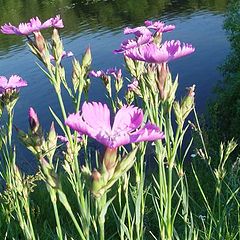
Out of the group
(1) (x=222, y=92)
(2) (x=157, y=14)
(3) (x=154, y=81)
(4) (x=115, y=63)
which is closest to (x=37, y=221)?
(3) (x=154, y=81)

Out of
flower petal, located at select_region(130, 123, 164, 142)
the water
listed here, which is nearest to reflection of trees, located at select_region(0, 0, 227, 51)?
the water

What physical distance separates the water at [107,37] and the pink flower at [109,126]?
6223 millimetres

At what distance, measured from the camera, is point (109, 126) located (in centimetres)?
113

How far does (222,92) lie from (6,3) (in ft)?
72.8

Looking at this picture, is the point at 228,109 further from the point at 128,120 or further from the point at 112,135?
the point at 112,135

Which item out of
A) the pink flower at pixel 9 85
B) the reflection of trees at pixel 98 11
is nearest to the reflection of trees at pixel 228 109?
→ the pink flower at pixel 9 85

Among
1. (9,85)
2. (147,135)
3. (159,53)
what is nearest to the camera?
(147,135)

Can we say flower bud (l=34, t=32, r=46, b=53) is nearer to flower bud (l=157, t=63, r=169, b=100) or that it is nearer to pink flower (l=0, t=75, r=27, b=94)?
pink flower (l=0, t=75, r=27, b=94)

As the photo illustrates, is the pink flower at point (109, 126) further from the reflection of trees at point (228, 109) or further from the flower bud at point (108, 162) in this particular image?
the reflection of trees at point (228, 109)

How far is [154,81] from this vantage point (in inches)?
58.2

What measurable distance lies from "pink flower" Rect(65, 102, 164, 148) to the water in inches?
245

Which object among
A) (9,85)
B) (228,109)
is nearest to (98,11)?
(228,109)

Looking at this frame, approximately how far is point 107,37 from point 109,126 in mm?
13668

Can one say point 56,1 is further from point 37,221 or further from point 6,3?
point 37,221
